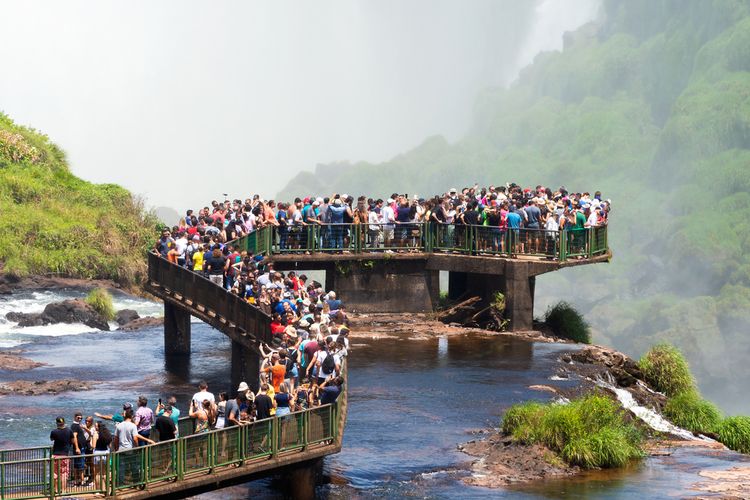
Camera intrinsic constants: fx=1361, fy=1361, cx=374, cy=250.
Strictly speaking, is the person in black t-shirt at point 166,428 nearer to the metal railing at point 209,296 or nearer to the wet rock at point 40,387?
the metal railing at point 209,296

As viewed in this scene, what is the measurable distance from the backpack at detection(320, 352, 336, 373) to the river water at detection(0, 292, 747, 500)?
230cm

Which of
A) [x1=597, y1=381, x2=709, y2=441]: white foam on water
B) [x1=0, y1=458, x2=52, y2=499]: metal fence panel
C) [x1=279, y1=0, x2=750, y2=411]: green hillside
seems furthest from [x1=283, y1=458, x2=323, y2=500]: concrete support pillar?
[x1=279, y1=0, x2=750, y2=411]: green hillside

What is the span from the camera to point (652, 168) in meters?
164

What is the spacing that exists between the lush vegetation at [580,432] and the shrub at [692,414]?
4518 mm

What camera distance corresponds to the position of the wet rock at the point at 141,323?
161 ft

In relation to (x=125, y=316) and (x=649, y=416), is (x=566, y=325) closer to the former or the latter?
(x=649, y=416)

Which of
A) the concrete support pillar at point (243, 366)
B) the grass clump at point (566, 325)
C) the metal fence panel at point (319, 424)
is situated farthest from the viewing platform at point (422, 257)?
the metal fence panel at point (319, 424)

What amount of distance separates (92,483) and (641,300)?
12729 centimetres

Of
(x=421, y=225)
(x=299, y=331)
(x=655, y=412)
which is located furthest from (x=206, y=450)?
(x=421, y=225)

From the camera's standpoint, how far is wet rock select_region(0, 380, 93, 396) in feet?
119

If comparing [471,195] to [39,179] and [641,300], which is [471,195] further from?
[641,300]

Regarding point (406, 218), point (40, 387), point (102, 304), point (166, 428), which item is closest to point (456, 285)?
point (406, 218)

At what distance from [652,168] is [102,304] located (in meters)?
121

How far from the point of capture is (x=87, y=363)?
4128 cm
